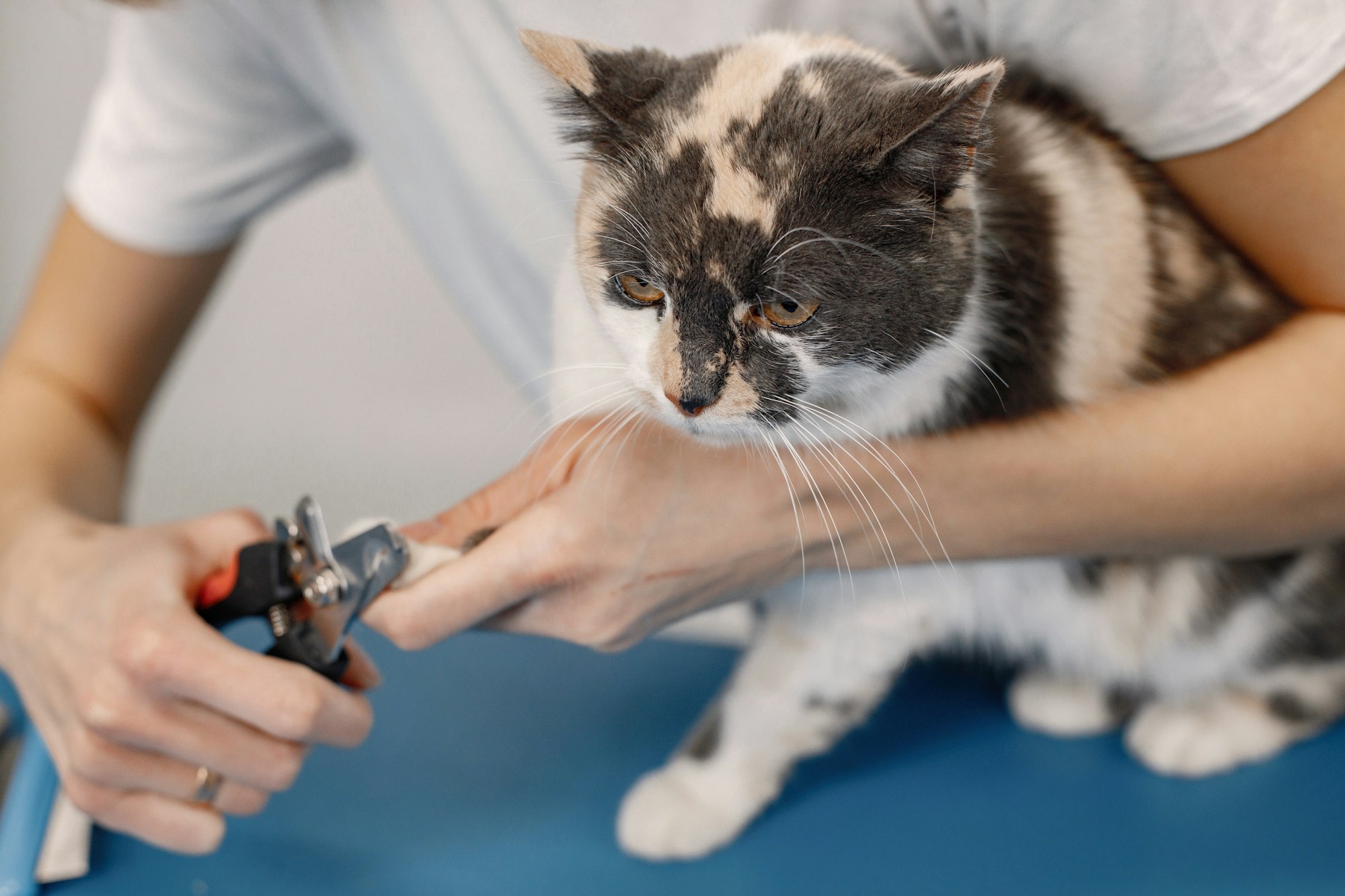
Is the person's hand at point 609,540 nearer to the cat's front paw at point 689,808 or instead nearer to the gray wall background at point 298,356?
the cat's front paw at point 689,808

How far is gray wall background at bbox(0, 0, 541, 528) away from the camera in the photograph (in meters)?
1.84

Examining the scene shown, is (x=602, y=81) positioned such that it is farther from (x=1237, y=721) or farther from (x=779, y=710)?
(x=1237, y=721)

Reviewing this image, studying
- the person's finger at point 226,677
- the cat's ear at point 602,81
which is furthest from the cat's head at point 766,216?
the person's finger at point 226,677

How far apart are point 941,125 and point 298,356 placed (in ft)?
5.14

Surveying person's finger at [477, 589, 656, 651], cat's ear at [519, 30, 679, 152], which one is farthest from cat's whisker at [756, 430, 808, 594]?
cat's ear at [519, 30, 679, 152]

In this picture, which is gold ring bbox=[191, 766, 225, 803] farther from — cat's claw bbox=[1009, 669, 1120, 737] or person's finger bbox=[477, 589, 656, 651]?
cat's claw bbox=[1009, 669, 1120, 737]

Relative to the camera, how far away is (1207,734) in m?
0.98

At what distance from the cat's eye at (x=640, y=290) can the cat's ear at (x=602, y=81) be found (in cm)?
9

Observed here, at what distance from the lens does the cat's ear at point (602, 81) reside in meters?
0.67

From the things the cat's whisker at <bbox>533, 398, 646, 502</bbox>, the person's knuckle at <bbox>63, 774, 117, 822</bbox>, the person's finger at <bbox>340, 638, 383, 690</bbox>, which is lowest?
the person's knuckle at <bbox>63, 774, 117, 822</bbox>

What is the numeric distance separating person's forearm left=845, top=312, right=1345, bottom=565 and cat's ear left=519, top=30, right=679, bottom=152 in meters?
0.29

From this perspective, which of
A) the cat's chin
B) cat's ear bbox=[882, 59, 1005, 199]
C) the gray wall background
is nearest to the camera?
cat's ear bbox=[882, 59, 1005, 199]

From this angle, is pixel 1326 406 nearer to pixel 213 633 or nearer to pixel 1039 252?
pixel 1039 252

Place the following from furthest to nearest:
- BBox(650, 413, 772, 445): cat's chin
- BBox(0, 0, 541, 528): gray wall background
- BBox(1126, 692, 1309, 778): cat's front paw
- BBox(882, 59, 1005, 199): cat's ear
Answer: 1. BBox(0, 0, 541, 528): gray wall background
2. BBox(1126, 692, 1309, 778): cat's front paw
3. BBox(650, 413, 772, 445): cat's chin
4. BBox(882, 59, 1005, 199): cat's ear
